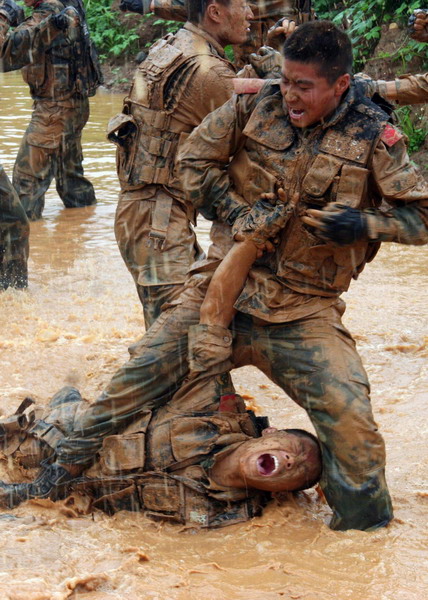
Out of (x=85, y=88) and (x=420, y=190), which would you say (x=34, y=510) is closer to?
(x=420, y=190)

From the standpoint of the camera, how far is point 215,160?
4234 mm

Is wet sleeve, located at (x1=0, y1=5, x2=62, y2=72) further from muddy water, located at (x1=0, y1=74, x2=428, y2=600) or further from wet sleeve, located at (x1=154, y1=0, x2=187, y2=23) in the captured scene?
→ wet sleeve, located at (x1=154, y1=0, x2=187, y2=23)

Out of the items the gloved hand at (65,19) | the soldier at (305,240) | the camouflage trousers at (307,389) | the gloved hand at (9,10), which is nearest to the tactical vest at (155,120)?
the soldier at (305,240)

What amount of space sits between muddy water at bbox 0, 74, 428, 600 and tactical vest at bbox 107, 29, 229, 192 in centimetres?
146

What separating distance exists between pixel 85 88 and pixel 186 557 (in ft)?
24.1

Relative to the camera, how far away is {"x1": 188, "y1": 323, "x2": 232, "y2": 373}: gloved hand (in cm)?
414

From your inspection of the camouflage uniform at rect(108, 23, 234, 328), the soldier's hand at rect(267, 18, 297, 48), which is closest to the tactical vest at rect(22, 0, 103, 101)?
the camouflage uniform at rect(108, 23, 234, 328)

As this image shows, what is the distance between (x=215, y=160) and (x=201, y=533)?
5.55 feet

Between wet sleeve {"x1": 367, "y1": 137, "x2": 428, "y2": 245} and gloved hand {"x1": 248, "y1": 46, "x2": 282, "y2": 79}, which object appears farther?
gloved hand {"x1": 248, "y1": 46, "x2": 282, "y2": 79}

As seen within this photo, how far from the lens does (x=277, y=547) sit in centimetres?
392

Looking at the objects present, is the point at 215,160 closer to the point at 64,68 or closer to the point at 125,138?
the point at 125,138

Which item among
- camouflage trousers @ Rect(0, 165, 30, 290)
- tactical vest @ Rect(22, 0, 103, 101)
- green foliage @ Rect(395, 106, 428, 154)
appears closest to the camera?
camouflage trousers @ Rect(0, 165, 30, 290)

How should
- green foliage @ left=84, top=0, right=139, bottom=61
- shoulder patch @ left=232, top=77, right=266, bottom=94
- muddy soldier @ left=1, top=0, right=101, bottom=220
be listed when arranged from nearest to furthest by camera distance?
1. shoulder patch @ left=232, top=77, right=266, bottom=94
2. muddy soldier @ left=1, top=0, right=101, bottom=220
3. green foliage @ left=84, top=0, right=139, bottom=61

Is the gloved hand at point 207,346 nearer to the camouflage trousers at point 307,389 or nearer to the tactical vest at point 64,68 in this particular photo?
the camouflage trousers at point 307,389
